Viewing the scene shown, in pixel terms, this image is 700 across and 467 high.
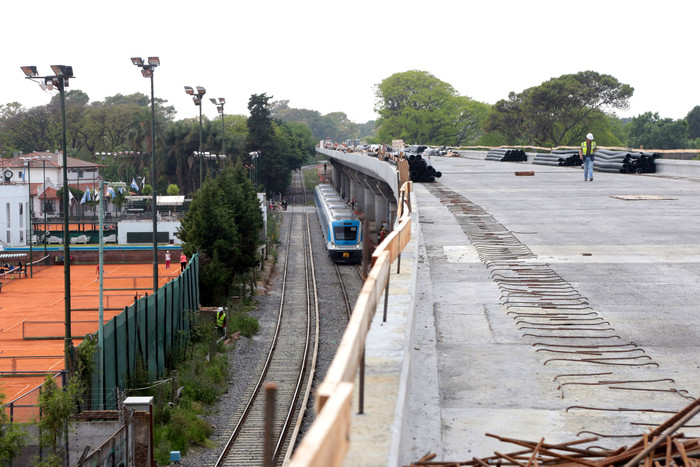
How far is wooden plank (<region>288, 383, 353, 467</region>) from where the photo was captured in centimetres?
291

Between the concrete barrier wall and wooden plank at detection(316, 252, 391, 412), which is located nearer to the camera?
wooden plank at detection(316, 252, 391, 412)

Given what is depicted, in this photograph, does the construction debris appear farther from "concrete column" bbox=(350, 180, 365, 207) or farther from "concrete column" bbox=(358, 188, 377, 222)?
"concrete column" bbox=(350, 180, 365, 207)

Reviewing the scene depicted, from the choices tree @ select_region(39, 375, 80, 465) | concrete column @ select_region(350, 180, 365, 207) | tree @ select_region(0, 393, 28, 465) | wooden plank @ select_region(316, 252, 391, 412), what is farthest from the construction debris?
concrete column @ select_region(350, 180, 365, 207)

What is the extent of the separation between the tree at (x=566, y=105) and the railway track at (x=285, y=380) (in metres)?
56.5

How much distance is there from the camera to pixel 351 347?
4.16 meters

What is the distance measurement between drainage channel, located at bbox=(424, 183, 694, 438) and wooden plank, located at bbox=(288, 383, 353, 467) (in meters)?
3.40

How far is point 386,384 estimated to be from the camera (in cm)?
569

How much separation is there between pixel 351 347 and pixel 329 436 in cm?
101

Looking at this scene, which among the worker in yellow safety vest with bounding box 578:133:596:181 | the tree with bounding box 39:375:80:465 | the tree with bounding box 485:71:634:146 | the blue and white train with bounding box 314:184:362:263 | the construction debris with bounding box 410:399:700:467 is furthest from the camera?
the tree with bounding box 485:71:634:146

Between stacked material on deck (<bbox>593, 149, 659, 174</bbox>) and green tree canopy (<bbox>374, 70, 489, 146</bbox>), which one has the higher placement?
green tree canopy (<bbox>374, 70, 489, 146</bbox>)

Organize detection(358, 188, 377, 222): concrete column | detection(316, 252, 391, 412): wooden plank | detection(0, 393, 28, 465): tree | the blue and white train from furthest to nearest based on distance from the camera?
detection(358, 188, 377, 222): concrete column
the blue and white train
detection(0, 393, 28, 465): tree
detection(316, 252, 391, 412): wooden plank

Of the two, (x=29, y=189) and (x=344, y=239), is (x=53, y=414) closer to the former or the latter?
(x=344, y=239)

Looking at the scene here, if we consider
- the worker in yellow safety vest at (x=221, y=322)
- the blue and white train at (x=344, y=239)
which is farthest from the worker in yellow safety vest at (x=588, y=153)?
the blue and white train at (x=344, y=239)

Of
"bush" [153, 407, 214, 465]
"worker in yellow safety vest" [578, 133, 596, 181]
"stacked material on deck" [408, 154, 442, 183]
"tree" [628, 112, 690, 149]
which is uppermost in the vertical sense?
"tree" [628, 112, 690, 149]
